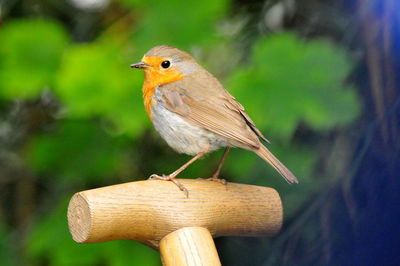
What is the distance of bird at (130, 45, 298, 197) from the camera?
2.49 metres

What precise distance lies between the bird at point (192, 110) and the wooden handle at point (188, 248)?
0.36 meters

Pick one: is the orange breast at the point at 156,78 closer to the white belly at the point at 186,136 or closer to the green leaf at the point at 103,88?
the white belly at the point at 186,136

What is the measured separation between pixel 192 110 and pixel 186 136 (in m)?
0.09

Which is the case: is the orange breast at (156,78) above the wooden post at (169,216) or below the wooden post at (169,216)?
above

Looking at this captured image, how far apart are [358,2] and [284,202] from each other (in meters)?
0.82

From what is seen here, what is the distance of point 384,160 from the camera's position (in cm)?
251

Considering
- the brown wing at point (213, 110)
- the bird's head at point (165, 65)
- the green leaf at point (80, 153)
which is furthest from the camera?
the green leaf at point (80, 153)

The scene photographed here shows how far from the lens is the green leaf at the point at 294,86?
9.83 ft

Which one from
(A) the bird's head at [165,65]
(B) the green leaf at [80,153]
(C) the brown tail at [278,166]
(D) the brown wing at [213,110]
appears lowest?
(B) the green leaf at [80,153]

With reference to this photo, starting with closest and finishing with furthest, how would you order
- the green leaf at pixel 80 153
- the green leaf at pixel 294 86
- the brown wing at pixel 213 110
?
the brown wing at pixel 213 110
the green leaf at pixel 294 86
the green leaf at pixel 80 153

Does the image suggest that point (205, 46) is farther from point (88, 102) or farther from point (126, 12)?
point (126, 12)

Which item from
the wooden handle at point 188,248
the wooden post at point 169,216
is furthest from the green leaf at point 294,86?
the wooden handle at point 188,248

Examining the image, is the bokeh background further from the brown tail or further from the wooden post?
the wooden post

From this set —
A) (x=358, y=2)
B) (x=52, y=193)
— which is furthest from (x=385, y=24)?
(x=52, y=193)
